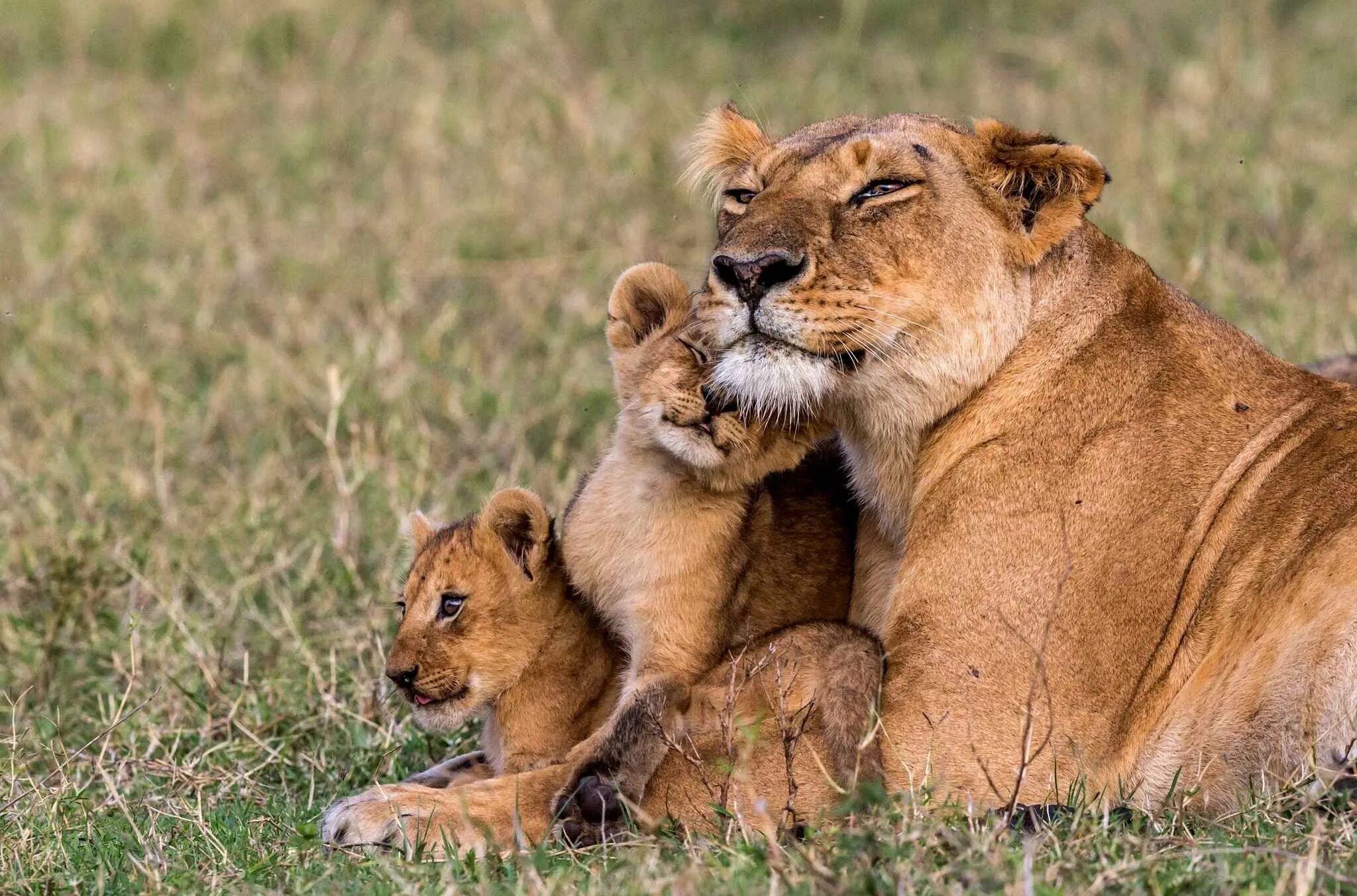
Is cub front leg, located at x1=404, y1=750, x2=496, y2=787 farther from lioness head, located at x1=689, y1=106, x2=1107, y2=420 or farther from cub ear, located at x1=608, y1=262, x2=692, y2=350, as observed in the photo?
lioness head, located at x1=689, y1=106, x2=1107, y2=420

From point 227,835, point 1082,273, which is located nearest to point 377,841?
point 227,835

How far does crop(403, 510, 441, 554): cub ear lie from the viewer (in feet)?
16.6

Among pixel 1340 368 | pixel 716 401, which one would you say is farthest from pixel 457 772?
pixel 1340 368

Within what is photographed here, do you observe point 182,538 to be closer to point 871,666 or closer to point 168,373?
point 168,373

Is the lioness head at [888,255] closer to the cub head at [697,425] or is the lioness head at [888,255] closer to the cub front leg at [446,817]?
the cub head at [697,425]

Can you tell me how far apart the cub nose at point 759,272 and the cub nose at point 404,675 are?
1.22 m

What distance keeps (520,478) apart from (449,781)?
2.43 metres

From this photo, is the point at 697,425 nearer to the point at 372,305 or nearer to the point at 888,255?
the point at 888,255

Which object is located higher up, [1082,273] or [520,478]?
[1082,273]

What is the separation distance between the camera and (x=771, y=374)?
13.8ft

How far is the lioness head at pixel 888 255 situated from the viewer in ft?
13.8

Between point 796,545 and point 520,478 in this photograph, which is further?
point 520,478

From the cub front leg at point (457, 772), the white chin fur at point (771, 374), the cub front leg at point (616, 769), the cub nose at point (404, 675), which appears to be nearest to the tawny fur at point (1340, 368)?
the white chin fur at point (771, 374)

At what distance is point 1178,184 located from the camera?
29.8 feet
